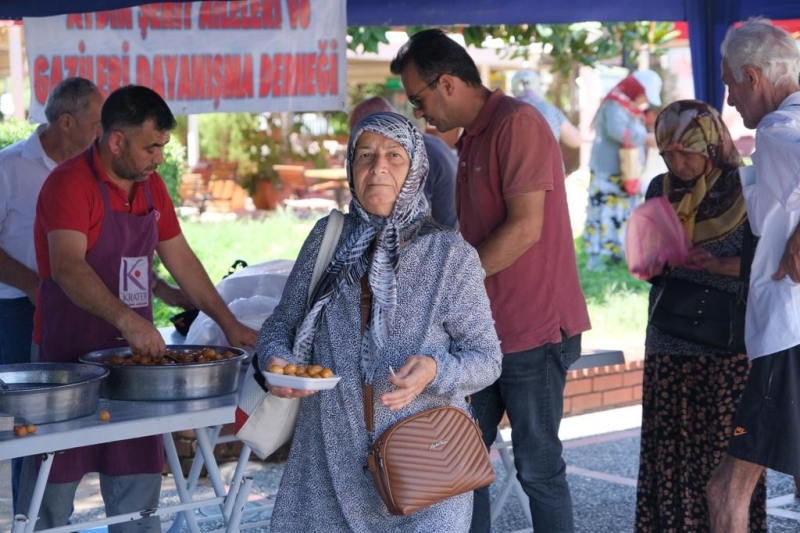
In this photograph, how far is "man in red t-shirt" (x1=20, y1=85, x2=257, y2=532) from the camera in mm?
3434

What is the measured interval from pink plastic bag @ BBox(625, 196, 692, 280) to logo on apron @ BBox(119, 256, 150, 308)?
1794mm

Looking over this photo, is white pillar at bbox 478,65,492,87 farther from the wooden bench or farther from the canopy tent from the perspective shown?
the canopy tent

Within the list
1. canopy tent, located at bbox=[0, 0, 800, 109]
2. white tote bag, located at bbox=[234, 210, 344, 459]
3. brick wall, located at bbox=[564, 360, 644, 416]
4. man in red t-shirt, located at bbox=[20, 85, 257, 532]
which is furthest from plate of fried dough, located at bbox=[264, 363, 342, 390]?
brick wall, located at bbox=[564, 360, 644, 416]

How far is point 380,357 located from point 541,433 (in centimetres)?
121

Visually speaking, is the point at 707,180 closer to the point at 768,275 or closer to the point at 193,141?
the point at 768,275

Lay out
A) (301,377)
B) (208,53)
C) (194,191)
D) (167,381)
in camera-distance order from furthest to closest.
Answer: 1. (194,191)
2. (208,53)
3. (167,381)
4. (301,377)

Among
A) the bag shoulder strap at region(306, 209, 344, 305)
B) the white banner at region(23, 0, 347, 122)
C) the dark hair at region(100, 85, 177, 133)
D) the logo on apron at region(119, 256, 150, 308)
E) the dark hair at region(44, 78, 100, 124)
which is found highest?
the white banner at region(23, 0, 347, 122)

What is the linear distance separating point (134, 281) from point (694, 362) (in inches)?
80.3

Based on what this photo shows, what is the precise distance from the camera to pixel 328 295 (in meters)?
2.64

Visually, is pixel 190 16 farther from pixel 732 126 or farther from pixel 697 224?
pixel 732 126

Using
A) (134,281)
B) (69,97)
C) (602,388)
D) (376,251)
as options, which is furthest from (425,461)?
(602,388)

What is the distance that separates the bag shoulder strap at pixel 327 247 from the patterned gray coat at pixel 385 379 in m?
0.09

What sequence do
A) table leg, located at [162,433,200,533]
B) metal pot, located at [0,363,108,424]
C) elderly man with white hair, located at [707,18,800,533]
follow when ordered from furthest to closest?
table leg, located at [162,433,200,533] → elderly man with white hair, located at [707,18,800,533] → metal pot, located at [0,363,108,424]

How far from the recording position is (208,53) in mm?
4617
